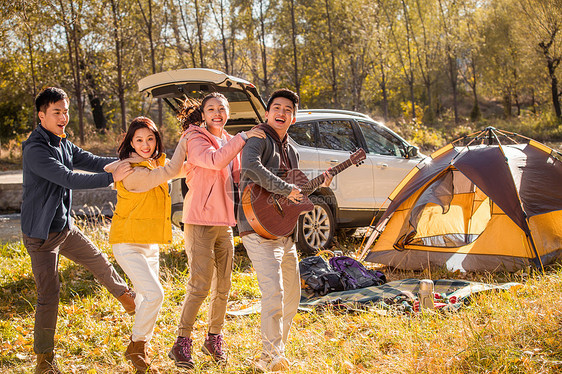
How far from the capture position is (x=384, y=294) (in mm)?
4883

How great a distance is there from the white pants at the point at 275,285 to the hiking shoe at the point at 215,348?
0.50m

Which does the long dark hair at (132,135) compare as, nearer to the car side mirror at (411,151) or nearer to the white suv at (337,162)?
the white suv at (337,162)

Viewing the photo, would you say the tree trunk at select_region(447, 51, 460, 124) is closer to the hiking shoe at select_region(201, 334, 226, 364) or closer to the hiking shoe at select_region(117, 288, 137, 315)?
the hiking shoe at select_region(117, 288, 137, 315)

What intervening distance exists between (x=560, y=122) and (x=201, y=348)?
2473 centimetres

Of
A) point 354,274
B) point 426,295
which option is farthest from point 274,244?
point 354,274

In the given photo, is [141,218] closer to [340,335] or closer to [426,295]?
[340,335]

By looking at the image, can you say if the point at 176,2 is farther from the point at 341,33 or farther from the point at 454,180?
the point at 454,180

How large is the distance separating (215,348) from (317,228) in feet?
10.9

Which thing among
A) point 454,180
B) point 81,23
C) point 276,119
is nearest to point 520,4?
point 81,23

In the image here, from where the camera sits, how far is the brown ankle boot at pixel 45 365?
365 centimetres

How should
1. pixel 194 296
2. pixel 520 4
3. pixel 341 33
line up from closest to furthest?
pixel 194 296
pixel 341 33
pixel 520 4

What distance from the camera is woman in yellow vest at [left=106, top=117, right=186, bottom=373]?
11.4ft

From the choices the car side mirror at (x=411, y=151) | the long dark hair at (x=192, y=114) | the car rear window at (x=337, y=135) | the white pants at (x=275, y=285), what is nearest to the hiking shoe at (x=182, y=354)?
the white pants at (x=275, y=285)

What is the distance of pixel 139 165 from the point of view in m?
3.63
